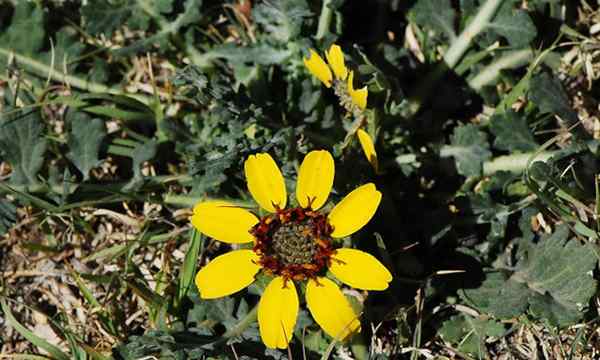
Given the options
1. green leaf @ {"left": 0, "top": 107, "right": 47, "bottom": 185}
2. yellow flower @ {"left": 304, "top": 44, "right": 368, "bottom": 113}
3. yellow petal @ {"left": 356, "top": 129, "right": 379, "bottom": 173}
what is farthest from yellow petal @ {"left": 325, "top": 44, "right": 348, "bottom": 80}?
green leaf @ {"left": 0, "top": 107, "right": 47, "bottom": 185}

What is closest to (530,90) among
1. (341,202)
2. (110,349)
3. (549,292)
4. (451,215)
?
(451,215)

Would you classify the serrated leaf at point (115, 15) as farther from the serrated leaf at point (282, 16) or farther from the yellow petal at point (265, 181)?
the yellow petal at point (265, 181)

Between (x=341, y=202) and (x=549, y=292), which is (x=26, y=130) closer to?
(x=341, y=202)

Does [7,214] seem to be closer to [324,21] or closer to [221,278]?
[221,278]

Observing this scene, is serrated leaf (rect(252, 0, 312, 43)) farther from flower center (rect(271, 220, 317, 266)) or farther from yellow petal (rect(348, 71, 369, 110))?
flower center (rect(271, 220, 317, 266))

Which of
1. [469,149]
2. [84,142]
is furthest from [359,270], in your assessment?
[84,142]
